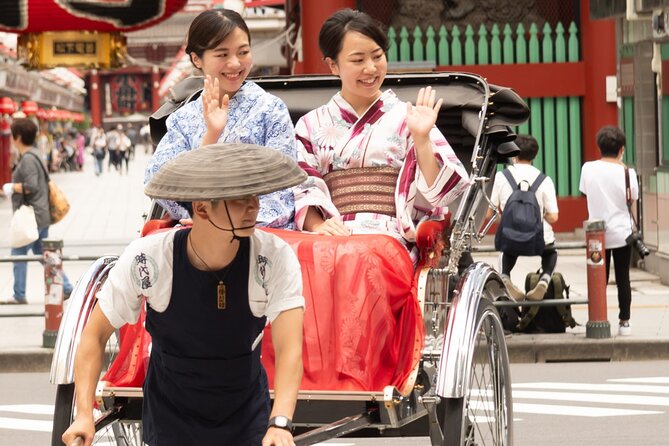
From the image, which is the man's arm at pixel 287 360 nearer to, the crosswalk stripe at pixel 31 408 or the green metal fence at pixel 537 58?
the crosswalk stripe at pixel 31 408

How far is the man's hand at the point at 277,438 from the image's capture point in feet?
12.2

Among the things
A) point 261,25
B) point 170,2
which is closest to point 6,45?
point 261,25

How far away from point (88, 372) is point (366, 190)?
201 centimetres

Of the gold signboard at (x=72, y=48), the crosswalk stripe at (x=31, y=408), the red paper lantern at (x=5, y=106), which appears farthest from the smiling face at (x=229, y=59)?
the red paper lantern at (x=5, y=106)

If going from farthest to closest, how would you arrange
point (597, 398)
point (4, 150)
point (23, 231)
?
point (4, 150) → point (23, 231) → point (597, 398)

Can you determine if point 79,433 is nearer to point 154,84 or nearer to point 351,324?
point 351,324

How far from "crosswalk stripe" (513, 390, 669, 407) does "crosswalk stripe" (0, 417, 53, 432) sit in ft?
9.38

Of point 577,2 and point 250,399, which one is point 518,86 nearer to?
point 577,2

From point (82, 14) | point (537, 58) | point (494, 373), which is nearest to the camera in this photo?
point (494, 373)

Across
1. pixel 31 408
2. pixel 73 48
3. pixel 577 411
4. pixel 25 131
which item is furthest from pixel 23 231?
pixel 577 411

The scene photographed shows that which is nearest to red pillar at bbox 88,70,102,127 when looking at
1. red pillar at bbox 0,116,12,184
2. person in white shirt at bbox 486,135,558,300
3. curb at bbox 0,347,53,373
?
red pillar at bbox 0,116,12,184

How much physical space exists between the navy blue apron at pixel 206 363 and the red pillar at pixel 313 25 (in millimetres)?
12191

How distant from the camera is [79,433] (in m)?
3.80

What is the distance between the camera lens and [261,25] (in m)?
25.0
